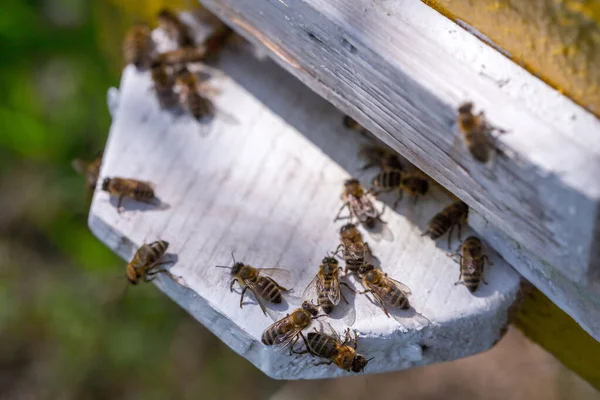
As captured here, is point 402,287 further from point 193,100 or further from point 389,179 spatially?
point 193,100

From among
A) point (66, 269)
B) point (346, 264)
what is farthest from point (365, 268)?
point (66, 269)

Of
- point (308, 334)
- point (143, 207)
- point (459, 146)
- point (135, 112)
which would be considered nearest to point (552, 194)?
point (459, 146)

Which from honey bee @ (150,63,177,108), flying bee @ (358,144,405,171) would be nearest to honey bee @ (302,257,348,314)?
flying bee @ (358,144,405,171)

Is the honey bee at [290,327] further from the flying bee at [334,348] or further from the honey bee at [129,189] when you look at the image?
the honey bee at [129,189]

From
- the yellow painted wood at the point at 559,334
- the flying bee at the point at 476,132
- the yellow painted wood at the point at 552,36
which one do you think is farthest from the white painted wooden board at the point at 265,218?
the yellow painted wood at the point at 552,36

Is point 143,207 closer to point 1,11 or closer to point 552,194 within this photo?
point 552,194

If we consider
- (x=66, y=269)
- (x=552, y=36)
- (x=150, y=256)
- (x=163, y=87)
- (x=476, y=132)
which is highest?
(x=552, y=36)

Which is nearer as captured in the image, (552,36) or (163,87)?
(552,36)
